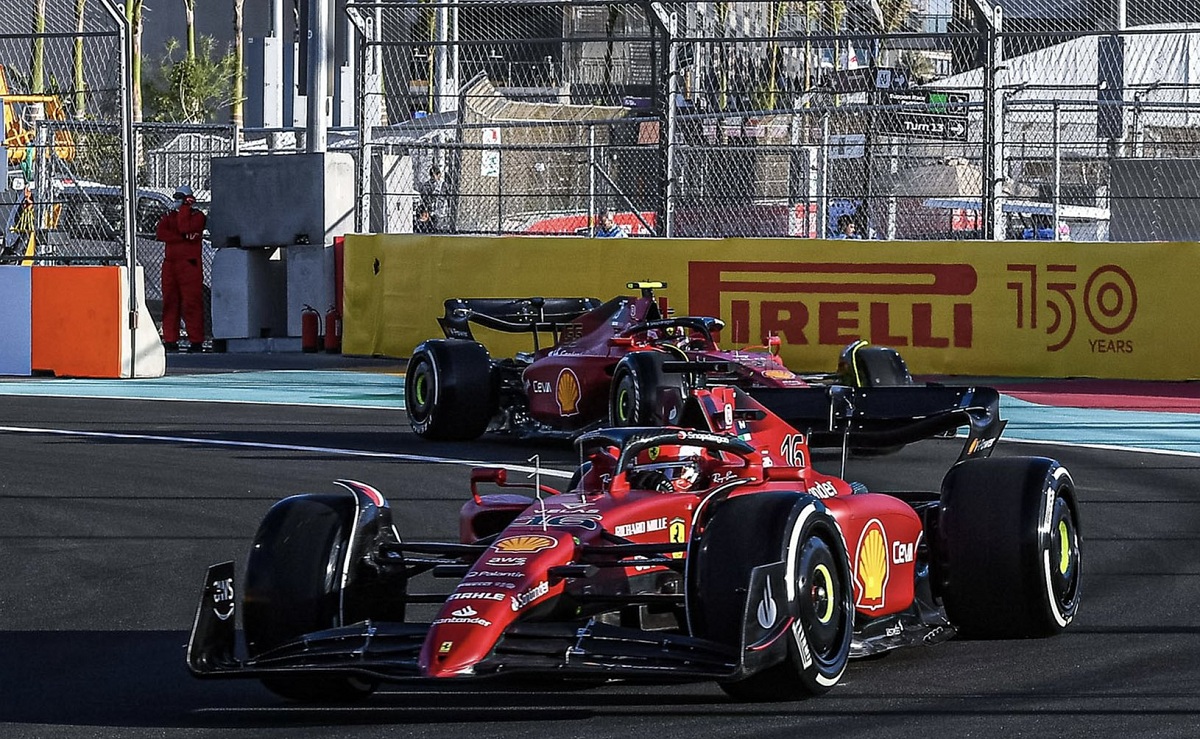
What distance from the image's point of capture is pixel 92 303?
17.9 meters

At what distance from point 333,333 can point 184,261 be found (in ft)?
5.97

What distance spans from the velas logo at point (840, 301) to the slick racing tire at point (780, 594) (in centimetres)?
1159

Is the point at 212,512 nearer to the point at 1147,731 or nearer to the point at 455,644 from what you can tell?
the point at 455,644

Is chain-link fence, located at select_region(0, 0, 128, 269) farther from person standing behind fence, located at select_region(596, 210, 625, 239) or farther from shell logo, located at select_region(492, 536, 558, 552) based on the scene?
shell logo, located at select_region(492, 536, 558, 552)

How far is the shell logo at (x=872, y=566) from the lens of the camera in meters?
6.40

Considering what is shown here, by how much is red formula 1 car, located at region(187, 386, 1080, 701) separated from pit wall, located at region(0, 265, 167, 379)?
438 inches

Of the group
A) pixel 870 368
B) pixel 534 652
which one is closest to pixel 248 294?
pixel 870 368

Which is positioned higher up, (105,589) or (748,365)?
(748,365)

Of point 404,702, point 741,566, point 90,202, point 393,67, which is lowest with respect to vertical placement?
point 404,702

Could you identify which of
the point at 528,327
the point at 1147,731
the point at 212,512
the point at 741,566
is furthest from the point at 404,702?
the point at 528,327

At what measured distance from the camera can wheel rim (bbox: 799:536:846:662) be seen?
5.82 metres

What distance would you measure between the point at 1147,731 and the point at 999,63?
12423mm

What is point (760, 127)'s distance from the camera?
783 inches

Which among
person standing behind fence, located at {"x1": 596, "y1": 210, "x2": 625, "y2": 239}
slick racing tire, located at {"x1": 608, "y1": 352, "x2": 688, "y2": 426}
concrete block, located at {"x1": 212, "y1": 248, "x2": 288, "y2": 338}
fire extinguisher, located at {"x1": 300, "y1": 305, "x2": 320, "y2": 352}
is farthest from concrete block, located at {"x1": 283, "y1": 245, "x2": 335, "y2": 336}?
slick racing tire, located at {"x1": 608, "y1": 352, "x2": 688, "y2": 426}
